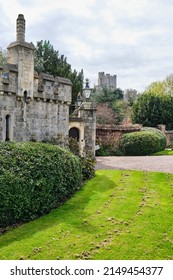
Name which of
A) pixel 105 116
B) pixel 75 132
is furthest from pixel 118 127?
pixel 105 116

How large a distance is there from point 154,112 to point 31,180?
29517 mm

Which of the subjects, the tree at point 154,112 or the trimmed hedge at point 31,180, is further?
the tree at point 154,112

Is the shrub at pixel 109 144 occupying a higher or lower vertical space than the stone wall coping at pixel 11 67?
lower

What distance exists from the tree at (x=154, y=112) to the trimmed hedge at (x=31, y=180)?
88.7ft

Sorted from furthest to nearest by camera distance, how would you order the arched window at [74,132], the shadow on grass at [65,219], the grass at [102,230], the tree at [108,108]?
the tree at [108,108] < the arched window at [74,132] < the shadow on grass at [65,219] < the grass at [102,230]

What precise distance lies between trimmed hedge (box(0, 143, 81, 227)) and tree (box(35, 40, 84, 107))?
21126 mm

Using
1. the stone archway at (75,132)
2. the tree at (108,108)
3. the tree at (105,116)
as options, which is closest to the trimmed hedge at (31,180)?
the stone archway at (75,132)

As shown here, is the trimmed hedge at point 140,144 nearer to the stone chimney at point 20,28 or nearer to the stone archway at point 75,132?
the stone archway at point 75,132

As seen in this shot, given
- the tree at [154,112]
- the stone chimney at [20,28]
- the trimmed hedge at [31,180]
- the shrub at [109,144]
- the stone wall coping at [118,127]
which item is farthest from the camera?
the tree at [154,112]

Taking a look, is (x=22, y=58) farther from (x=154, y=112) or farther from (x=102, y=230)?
(x=154, y=112)

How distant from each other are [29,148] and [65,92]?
15.0 feet

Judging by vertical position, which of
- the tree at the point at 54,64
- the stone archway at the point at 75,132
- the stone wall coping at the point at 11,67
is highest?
the tree at the point at 54,64

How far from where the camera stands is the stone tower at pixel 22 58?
10453 millimetres
